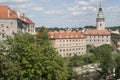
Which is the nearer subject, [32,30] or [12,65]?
[12,65]

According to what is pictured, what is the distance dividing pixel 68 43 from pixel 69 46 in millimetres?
886

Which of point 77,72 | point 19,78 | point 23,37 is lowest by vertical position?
point 77,72

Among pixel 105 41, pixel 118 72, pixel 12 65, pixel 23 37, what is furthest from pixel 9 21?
pixel 105 41

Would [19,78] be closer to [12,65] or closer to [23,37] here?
[12,65]

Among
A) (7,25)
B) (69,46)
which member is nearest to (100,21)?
(69,46)

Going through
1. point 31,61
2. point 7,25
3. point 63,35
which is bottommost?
point 63,35

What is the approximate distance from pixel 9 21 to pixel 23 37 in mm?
29935

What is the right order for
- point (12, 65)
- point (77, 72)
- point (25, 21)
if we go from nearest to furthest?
point (12, 65), point (77, 72), point (25, 21)

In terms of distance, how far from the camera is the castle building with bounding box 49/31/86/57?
9925 centimetres

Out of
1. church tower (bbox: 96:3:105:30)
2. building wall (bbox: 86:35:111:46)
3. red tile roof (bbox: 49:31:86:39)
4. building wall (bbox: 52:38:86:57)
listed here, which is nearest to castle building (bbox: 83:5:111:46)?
building wall (bbox: 86:35:111:46)

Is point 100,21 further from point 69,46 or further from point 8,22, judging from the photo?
point 8,22

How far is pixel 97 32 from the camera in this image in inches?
4980

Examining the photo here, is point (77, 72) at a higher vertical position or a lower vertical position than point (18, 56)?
lower

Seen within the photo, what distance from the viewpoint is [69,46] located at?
337ft
